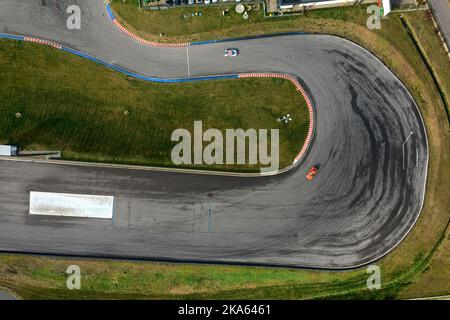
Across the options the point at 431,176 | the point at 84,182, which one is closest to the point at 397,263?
the point at 431,176

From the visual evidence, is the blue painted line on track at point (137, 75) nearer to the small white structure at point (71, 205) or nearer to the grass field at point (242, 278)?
the small white structure at point (71, 205)

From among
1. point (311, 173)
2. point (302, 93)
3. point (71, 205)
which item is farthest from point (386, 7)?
point (71, 205)

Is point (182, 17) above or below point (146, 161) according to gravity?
above

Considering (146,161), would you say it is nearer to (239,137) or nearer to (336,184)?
(239,137)

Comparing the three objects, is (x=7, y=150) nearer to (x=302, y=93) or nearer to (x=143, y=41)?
(x=143, y=41)

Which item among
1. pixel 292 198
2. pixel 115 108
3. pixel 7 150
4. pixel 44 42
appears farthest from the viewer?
pixel 44 42

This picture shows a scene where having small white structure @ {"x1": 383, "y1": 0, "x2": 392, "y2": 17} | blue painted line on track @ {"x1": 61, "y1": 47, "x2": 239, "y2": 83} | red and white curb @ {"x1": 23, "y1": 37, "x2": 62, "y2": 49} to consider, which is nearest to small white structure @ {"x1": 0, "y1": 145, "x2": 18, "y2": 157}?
red and white curb @ {"x1": 23, "y1": 37, "x2": 62, "y2": 49}
